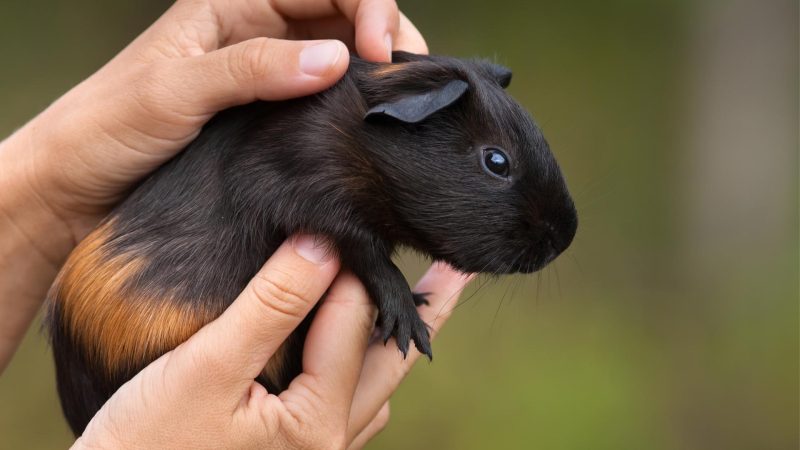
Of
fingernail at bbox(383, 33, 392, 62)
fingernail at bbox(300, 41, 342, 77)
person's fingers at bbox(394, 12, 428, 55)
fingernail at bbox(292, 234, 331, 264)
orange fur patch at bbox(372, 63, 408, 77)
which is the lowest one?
fingernail at bbox(292, 234, 331, 264)

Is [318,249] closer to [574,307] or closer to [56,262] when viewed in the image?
[56,262]

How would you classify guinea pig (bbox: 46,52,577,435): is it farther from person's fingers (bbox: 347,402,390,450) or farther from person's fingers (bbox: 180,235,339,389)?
person's fingers (bbox: 347,402,390,450)

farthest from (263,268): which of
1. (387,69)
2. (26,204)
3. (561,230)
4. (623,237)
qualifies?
(623,237)

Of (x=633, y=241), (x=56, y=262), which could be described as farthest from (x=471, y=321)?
(x=56, y=262)

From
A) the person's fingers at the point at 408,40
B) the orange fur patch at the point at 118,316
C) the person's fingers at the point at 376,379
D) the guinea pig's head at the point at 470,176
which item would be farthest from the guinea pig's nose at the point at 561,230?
the person's fingers at the point at 408,40

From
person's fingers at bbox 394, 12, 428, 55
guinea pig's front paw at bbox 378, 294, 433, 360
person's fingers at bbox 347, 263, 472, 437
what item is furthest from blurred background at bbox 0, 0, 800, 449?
guinea pig's front paw at bbox 378, 294, 433, 360
